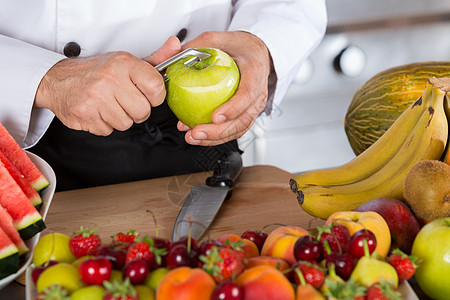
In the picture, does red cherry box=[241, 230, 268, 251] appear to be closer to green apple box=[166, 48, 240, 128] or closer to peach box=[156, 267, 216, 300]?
peach box=[156, 267, 216, 300]

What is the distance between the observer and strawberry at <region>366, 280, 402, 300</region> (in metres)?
0.51

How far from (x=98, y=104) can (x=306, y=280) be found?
538 millimetres

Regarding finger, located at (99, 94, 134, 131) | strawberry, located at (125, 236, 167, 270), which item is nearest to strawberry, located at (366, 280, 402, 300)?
strawberry, located at (125, 236, 167, 270)

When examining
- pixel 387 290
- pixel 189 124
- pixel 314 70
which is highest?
pixel 387 290

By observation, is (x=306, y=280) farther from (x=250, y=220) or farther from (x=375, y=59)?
(x=375, y=59)

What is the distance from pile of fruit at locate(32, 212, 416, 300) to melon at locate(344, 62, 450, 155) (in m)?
0.50

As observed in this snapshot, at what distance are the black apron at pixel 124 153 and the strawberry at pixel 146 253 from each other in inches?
22.2

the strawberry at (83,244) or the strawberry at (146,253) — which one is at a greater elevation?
the strawberry at (146,253)

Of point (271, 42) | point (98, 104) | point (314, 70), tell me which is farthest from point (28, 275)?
point (314, 70)

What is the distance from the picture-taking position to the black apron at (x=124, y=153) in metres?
1.17

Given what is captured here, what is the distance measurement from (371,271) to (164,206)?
538mm

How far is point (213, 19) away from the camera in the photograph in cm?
125

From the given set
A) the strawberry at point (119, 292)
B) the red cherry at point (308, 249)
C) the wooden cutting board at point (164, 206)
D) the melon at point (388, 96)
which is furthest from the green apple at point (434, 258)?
the melon at point (388, 96)

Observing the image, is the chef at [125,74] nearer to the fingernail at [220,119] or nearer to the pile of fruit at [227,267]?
the fingernail at [220,119]
